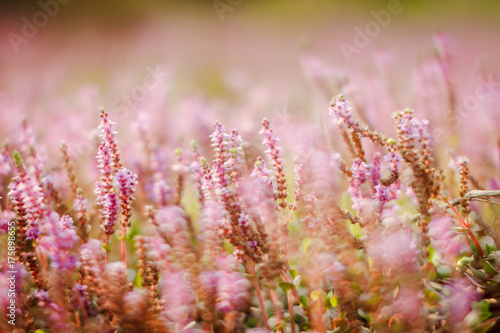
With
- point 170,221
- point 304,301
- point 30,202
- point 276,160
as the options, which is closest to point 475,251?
point 304,301

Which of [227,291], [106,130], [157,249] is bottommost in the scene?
[227,291]

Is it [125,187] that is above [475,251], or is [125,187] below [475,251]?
above

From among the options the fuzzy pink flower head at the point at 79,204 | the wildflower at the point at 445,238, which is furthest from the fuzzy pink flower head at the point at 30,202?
the wildflower at the point at 445,238

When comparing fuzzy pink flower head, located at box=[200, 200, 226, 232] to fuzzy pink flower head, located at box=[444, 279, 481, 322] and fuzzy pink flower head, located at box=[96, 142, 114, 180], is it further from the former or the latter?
fuzzy pink flower head, located at box=[444, 279, 481, 322]

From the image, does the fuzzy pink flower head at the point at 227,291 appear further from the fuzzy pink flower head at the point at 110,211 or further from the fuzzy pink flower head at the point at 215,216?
the fuzzy pink flower head at the point at 110,211

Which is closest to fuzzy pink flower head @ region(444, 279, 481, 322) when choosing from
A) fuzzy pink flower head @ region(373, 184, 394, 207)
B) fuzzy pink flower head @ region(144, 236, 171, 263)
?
fuzzy pink flower head @ region(373, 184, 394, 207)

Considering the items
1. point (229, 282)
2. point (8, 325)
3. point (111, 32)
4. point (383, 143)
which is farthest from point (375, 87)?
point (111, 32)

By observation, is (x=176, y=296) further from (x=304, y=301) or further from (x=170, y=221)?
(x=304, y=301)

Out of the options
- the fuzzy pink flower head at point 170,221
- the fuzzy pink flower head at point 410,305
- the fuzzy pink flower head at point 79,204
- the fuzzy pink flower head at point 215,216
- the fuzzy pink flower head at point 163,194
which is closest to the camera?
the fuzzy pink flower head at point 410,305

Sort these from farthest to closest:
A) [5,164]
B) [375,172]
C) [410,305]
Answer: [5,164] < [375,172] < [410,305]

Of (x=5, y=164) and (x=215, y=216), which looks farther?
(x=5, y=164)
